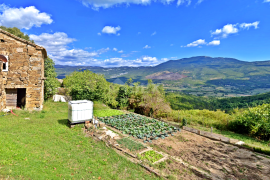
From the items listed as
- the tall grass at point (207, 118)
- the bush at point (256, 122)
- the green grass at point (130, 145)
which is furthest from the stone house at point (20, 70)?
the bush at point (256, 122)

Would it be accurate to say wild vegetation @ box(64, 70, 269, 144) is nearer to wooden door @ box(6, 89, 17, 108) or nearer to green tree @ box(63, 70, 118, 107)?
green tree @ box(63, 70, 118, 107)

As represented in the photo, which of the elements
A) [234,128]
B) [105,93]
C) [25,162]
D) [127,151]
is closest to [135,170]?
[127,151]

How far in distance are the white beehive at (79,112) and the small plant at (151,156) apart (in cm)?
488

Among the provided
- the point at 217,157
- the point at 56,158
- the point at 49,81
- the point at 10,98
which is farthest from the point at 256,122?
the point at 49,81

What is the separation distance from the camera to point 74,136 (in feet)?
28.3

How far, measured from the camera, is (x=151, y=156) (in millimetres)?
7566

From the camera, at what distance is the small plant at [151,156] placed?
7.14m

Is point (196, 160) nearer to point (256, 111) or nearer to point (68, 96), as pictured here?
point (256, 111)

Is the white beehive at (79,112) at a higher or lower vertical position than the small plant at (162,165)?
higher

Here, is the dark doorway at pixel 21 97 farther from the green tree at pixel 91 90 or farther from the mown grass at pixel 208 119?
the mown grass at pixel 208 119

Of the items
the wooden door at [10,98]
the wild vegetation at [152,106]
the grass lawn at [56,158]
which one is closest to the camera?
the grass lawn at [56,158]

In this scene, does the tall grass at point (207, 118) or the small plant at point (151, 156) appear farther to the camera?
the tall grass at point (207, 118)

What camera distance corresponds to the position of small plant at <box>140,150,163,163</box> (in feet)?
23.4

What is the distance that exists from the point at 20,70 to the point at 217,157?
16630 millimetres
